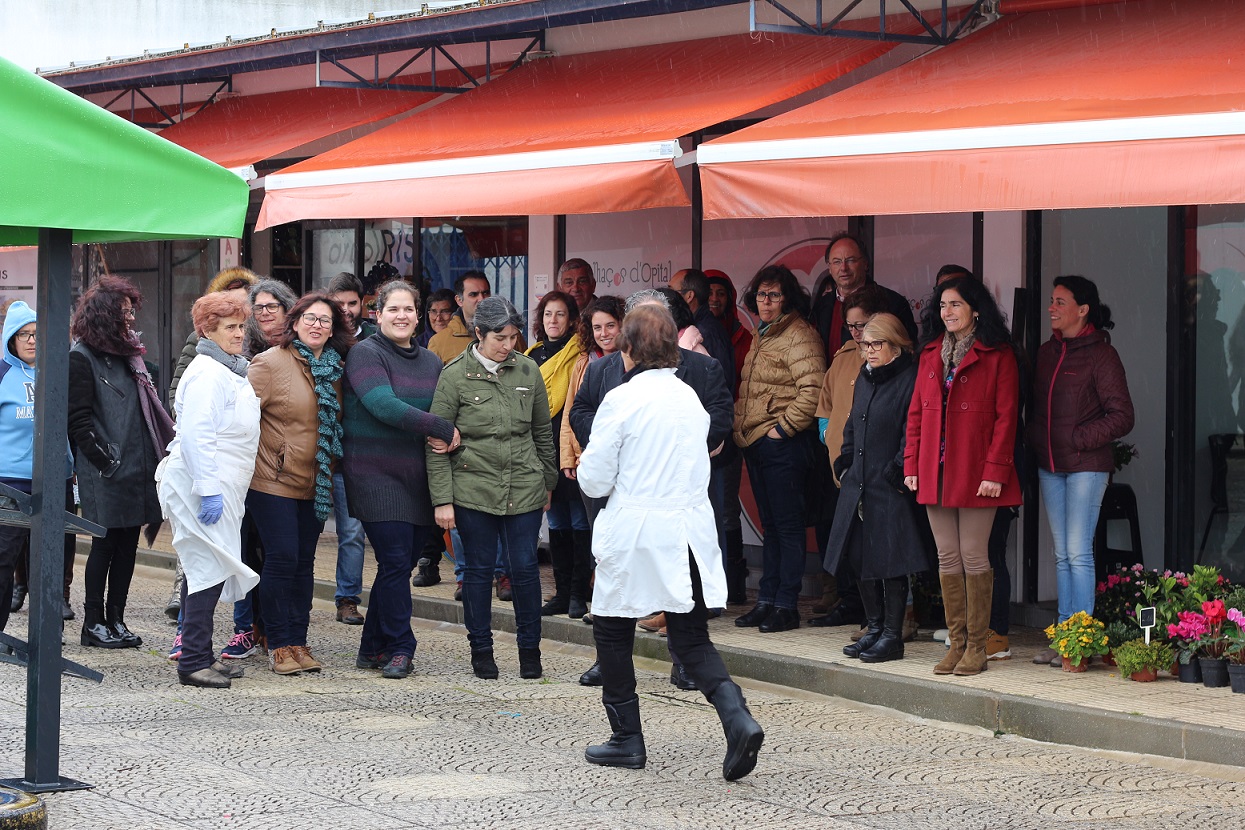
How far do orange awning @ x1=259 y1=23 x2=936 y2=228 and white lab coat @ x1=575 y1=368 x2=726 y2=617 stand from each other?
252cm

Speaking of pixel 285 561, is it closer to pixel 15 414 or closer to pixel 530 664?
pixel 530 664

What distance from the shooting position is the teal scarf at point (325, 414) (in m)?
7.77

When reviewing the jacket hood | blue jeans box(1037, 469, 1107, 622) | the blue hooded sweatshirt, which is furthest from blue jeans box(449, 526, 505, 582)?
blue jeans box(1037, 469, 1107, 622)

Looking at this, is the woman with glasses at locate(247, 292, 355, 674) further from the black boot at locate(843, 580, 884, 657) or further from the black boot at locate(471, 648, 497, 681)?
the black boot at locate(843, 580, 884, 657)

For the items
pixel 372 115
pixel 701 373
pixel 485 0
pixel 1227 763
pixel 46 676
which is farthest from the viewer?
pixel 372 115

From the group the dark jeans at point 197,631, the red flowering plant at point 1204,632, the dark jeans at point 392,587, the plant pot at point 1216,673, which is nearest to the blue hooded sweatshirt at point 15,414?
the dark jeans at point 197,631

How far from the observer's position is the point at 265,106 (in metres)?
14.1

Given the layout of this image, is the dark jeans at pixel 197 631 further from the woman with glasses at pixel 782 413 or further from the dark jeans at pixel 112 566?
the woman with glasses at pixel 782 413

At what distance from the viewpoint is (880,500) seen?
787cm

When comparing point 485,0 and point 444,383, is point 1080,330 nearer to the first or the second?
point 444,383

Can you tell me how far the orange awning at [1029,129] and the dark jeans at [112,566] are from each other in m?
3.75

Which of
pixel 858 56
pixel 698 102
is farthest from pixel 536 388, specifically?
pixel 858 56

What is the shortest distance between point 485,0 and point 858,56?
9.40ft

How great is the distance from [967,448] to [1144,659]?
128 cm
